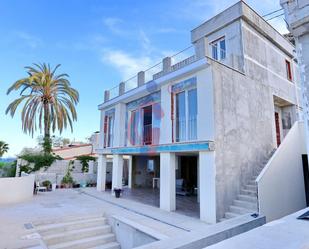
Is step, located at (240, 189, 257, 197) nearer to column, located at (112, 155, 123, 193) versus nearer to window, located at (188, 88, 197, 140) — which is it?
window, located at (188, 88, 197, 140)

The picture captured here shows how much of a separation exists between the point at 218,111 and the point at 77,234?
7.01 meters

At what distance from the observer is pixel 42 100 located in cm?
1892

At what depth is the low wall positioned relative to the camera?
448 inches

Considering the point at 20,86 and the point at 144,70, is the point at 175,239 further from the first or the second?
the point at 20,86

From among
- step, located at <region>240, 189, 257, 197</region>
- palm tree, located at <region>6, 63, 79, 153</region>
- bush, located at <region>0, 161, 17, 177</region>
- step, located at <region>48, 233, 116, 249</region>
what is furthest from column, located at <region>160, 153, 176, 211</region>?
bush, located at <region>0, 161, 17, 177</region>

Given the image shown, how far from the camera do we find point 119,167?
1409 cm

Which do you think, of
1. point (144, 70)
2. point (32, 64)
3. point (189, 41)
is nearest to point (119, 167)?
point (144, 70)

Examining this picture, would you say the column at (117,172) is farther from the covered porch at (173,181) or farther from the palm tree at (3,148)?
the palm tree at (3,148)

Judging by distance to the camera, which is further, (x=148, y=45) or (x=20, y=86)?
(x=20, y=86)

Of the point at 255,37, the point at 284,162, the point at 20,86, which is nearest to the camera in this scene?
the point at 284,162

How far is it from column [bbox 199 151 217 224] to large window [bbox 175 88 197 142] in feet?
4.48

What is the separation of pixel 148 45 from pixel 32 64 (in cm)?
1180

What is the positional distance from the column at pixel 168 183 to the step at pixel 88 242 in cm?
279

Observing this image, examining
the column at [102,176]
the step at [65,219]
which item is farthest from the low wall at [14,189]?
the step at [65,219]
